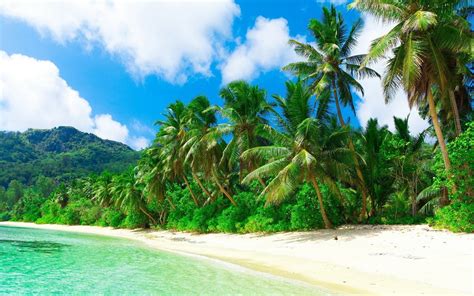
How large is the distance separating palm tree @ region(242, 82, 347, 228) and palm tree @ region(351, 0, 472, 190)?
3.97m

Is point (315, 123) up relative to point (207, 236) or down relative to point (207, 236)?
up

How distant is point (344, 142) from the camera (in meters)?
18.5

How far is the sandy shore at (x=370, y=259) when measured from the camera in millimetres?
7938

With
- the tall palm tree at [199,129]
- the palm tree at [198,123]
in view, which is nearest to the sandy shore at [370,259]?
the tall palm tree at [199,129]

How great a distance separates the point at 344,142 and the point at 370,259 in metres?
8.46

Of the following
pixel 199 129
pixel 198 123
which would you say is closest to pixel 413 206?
pixel 199 129

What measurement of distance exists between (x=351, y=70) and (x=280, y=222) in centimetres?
986

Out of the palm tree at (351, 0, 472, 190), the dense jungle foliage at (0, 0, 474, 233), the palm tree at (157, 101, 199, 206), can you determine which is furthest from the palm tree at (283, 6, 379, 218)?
the palm tree at (157, 101, 199, 206)

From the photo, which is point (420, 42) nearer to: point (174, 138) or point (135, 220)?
point (174, 138)

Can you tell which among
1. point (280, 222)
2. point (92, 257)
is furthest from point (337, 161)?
point (92, 257)

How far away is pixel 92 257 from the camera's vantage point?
15055 mm

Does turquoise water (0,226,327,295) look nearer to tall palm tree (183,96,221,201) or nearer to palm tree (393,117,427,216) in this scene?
tall palm tree (183,96,221,201)

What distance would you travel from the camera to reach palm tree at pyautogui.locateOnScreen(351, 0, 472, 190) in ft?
46.4

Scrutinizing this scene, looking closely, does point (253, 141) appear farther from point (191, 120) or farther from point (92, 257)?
point (92, 257)
